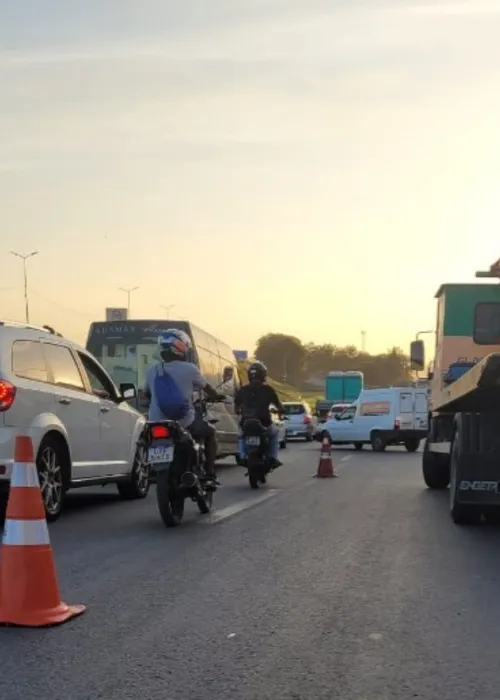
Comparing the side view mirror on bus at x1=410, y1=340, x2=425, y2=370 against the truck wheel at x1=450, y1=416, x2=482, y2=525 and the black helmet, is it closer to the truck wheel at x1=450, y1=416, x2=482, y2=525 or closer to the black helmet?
the black helmet

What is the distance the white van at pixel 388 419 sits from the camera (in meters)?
29.4

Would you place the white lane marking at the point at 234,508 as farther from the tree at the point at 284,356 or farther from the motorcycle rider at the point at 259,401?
the tree at the point at 284,356

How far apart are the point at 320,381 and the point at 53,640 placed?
16817 cm

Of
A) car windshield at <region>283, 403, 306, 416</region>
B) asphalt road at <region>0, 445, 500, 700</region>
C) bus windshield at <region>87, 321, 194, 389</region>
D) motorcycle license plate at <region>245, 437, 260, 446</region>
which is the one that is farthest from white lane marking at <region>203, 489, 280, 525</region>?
car windshield at <region>283, 403, 306, 416</region>

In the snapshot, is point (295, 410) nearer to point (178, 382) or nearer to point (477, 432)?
point (477, 432)

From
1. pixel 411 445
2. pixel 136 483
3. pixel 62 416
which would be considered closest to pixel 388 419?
pixel 411 445

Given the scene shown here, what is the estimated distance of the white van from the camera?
29391 millimetres

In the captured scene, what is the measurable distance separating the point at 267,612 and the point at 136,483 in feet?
22.2

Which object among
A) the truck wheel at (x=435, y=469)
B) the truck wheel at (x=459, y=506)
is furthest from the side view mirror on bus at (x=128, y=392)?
the truck wheel at (x=435, y=469)

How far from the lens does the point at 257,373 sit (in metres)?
14.7

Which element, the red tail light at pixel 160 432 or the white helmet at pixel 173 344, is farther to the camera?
the white helmet at pixel 173 344

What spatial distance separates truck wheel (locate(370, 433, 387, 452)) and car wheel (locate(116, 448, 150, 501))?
1767 cm

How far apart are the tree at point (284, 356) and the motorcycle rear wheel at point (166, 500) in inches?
5639

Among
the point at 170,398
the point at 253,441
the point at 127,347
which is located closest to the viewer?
the point at 170,398
